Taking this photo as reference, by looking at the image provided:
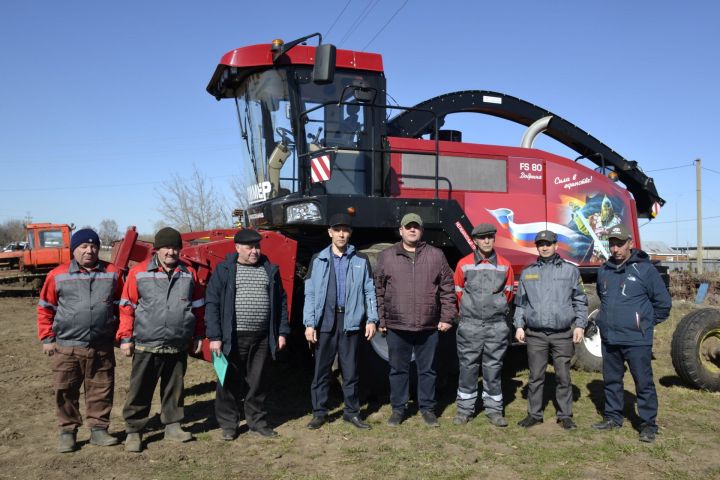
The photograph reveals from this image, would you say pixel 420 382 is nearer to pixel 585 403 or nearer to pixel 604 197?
pixel 585 403

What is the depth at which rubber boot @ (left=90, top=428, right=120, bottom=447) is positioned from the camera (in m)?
4.72

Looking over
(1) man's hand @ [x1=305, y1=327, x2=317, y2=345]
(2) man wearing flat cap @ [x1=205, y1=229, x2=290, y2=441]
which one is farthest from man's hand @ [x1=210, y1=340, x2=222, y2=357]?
(1) man's hand @ [x1=305, y1=327, x2=317, y2=345]

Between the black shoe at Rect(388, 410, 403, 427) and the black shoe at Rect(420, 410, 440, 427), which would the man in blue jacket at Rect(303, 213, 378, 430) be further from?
the black shoe at Rect(420, 410, 440, 427)

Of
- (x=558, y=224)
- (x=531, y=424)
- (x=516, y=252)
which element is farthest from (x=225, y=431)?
(x=558, y=224)

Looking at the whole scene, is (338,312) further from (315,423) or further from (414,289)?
(315,423)

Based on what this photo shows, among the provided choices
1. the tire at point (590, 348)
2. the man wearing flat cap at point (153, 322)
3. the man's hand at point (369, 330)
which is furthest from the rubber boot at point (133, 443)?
the tire at point (590, 348)

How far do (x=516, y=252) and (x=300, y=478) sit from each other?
4.11 meters

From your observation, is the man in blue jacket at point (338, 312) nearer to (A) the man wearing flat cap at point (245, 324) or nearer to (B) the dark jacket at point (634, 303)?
(A) the man wearing flat cap at point (245, 324)

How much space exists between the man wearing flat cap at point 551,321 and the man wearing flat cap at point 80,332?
3.42m

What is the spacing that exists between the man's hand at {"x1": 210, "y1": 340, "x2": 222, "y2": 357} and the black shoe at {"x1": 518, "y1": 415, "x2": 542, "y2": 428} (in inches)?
105

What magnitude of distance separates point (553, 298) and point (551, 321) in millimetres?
197

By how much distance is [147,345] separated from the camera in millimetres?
4723

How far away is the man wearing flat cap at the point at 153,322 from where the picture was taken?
470 cm

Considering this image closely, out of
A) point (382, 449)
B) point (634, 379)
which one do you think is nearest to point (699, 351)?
point (634, 379)
